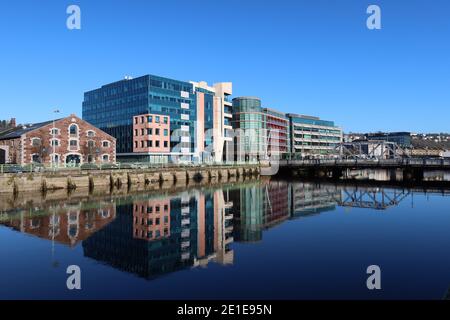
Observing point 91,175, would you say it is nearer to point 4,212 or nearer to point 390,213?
point 4,212

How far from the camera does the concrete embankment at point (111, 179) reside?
198ft

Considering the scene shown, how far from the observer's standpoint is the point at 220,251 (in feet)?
92.0

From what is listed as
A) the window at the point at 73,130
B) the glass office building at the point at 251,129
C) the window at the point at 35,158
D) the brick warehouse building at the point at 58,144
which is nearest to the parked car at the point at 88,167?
the brick warehouse building at the point at 58,144

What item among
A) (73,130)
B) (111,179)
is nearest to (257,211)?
(111,179)

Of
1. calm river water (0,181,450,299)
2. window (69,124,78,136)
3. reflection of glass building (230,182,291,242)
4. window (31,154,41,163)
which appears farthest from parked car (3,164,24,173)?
reflection of glass building (230,182,291,242)

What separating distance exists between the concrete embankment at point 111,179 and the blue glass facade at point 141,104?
23828 mm

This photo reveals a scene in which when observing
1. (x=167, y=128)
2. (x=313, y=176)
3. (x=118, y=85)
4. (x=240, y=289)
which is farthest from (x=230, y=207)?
(x=118, y=85)

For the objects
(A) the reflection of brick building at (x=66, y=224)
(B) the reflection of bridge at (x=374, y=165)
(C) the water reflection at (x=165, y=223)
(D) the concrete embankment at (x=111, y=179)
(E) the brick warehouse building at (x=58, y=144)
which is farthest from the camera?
(B) the reflection of bridge at (x=374, y=165)

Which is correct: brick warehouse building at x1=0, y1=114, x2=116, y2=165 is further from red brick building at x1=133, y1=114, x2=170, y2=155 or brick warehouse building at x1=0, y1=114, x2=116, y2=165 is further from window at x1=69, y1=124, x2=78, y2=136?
red brick building at x1=133, y1=114, x2=170, y2=155

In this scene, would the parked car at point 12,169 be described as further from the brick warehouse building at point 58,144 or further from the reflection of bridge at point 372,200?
the reflection of bridge at point 372,200

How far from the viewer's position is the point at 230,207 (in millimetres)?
54062

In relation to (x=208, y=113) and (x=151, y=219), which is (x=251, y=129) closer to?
(x=208, y=113)

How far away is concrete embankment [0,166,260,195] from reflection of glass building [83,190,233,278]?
21638 mm

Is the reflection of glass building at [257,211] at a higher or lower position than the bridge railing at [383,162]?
lower
